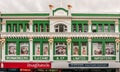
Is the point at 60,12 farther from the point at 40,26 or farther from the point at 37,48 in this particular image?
the point at 37,48

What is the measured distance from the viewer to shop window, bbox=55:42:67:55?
127 ft

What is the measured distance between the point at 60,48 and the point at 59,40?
47.3 inches

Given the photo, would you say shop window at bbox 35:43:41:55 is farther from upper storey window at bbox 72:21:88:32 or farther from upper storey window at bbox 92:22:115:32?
upper storey window at bbox 92:22:115:32

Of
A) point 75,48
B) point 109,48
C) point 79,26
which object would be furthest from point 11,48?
point 109,48

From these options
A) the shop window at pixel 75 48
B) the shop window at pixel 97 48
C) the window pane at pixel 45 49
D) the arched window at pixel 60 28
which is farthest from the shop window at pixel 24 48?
the shop window at pixel 97 48

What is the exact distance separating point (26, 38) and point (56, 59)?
5244 millimetres

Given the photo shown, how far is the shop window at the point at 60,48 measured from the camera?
127 ft

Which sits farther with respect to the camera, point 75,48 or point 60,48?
point 75,48

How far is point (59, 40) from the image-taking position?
→ 3850cm

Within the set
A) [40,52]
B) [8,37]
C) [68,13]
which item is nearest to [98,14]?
[68,13]

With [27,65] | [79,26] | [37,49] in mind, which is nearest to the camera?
[27,65]

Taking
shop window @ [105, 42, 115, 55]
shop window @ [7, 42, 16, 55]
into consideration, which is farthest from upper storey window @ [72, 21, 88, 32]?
shop window @ [7, 42, 16, 55]

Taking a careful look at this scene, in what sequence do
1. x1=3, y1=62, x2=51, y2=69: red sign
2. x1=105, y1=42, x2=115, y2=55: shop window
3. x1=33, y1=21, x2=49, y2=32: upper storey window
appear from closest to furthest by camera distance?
x1=3, y1=62, x2=51, y2=69: red sign < x1=105, y1=42, x2=115, y2=55: shop window < x1=33, y1=21, x2=49, y2=32: upper storey window

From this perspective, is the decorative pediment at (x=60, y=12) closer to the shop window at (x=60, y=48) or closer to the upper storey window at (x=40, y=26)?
the upper storey window at (x=40, y=26)
